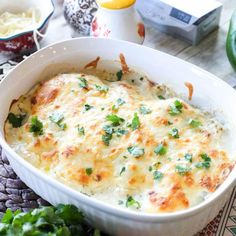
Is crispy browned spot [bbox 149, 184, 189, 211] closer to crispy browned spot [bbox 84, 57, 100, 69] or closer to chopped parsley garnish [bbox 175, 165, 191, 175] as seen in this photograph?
chopped parsley garnish [bbox 175, 165, 191, 175]

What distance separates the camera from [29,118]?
5.00 ft

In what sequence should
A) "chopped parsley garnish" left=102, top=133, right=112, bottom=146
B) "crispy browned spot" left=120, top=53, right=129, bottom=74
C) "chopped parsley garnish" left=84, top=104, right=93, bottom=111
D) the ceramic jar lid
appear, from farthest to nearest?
the ceramic jar lid
"crispy browned spot" left=120, top=53, right=129, bottom=74
"chopped parsley garnish" left=84, top=104, right=93, bottom=111
"chopped parsley garnish" left=102, top=133, right=112, bottom=146

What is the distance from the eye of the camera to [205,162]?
1345 millimetres

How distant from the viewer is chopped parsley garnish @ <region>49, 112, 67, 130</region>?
147 cm

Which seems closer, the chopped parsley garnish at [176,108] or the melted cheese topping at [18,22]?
the chopped parsley garnish at [176,108]

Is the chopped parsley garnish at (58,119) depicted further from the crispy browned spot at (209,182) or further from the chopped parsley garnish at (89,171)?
the crispy browned spot at (209,182)

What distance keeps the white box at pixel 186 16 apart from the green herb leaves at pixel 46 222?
1.02 meters

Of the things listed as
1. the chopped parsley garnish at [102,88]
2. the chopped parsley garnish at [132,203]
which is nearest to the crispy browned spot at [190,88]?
the chopped parsley garnish at [102,88]

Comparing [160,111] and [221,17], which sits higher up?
[160,111]

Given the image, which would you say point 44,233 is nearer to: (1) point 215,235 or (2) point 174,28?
(1) point 215,235

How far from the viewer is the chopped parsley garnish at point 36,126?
1.48 meters

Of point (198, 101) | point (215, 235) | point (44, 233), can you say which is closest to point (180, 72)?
point (198, 101)

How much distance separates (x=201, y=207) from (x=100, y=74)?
70 cm

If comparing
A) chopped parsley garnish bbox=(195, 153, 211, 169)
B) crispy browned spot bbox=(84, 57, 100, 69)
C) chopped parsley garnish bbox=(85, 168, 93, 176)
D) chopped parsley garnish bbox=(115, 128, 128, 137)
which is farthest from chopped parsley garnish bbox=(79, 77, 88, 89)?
chopped parsley garnish bbox=(195, 153, 211, 169)
